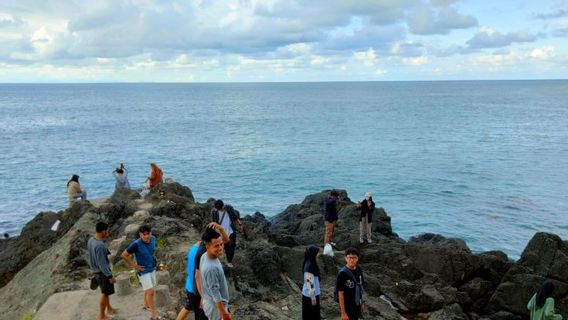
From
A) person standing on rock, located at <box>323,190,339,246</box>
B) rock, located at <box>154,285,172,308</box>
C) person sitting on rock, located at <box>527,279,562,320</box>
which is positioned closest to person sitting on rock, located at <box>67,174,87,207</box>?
person standing on rock, located at <box>323,190,339,246</box>

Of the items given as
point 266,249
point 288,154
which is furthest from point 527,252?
point 288,154

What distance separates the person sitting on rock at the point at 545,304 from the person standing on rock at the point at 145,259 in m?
7.63

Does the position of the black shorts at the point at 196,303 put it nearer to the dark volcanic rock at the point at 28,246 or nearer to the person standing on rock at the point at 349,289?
the person standing on rock at the point at 349,289

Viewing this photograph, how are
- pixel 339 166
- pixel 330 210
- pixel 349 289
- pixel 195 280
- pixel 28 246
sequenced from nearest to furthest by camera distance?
pixel 195 280
pixel 349 289
pixel 330 210
pixel 28 246
pixel 339 166

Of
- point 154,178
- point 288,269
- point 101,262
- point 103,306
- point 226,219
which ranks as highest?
point 226,219

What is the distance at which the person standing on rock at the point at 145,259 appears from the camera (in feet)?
30.1

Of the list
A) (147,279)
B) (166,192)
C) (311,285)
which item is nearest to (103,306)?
(147,279)

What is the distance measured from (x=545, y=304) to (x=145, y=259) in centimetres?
783

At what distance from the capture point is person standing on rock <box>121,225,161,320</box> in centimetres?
919

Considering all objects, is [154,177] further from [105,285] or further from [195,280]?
[195,280]

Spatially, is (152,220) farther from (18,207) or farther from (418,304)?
(18,207)

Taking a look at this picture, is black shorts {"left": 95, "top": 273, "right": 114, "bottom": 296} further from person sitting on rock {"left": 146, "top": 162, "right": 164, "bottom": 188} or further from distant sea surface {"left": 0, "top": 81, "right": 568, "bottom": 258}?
distant sea surface {"left": 0, "top": 81, "right": 568, "bottom": 258}

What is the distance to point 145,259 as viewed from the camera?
30.6ft

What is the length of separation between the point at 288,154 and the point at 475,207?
26983 millimetres
